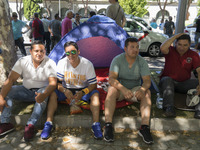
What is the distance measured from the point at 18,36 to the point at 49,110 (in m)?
4.59

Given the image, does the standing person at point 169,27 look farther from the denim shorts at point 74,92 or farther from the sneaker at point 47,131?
the sneaker at point 47,131

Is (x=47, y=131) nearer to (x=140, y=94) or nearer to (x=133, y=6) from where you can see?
(x=140, y=94)

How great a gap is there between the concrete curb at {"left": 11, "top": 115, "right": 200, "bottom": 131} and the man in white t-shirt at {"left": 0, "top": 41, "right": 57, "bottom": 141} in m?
0.30

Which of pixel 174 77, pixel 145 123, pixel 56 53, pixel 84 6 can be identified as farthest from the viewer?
pixel 84 6

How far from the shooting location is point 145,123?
3000 millimetres

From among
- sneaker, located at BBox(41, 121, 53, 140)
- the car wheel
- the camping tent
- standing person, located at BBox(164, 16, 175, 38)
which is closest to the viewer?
sneaker, located at BBox(41, 121, 53, 140)

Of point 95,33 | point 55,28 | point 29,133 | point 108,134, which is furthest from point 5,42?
point 55,28

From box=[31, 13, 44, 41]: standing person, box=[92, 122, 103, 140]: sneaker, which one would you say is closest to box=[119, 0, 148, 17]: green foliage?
box=[31, 13, 44, 41]: standing person

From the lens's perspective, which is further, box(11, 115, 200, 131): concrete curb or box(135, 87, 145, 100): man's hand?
box(11, 115, 200, 131): concrete curb

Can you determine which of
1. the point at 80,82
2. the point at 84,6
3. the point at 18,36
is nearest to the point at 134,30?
the point at 18,36

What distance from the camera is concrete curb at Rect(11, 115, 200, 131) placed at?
3.26 meters

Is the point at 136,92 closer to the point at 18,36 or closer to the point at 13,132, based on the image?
the point at 13,132

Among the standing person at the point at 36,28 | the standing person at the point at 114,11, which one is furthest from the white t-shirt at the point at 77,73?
the standing person at the point at 36,28

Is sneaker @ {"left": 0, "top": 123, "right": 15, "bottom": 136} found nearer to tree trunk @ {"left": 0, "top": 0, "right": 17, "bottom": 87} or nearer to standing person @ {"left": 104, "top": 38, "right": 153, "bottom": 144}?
standing person @ {"left": 104, "top": 38, "right": 153, "bottom": 144}
